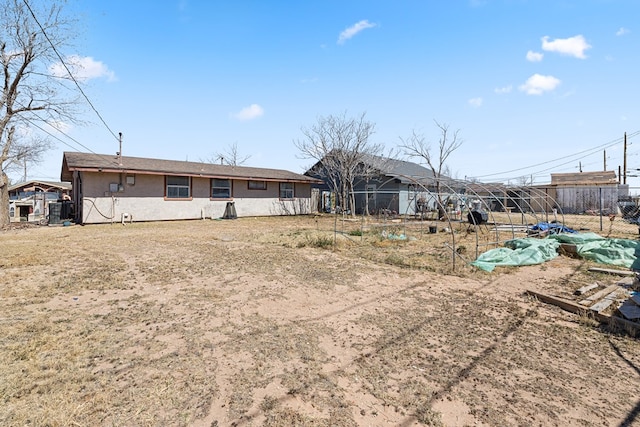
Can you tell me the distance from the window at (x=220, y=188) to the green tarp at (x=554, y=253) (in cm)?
1525

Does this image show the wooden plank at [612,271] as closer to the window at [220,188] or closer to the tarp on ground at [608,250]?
the tarp on ground at [608,250]

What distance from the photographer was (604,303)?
4.51 metres

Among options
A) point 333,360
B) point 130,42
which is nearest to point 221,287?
point 333,360

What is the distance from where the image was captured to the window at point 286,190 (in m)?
21.8

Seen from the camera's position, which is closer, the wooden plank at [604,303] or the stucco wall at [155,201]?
the wooden plank at [604,303]

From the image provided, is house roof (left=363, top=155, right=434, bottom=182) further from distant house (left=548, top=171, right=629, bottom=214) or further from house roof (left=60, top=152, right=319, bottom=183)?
distant house (left=548, top=171, right=629, bottom=214)

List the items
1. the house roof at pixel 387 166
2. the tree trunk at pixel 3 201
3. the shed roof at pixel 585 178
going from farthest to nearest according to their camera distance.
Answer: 1. the shed roof at pixel 585 178
2. the house roof at pixel 387 166
3. the tree trunk at pixel 3 201

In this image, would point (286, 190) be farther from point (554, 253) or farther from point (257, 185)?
point (554, 253)

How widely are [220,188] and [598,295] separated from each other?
17615mm

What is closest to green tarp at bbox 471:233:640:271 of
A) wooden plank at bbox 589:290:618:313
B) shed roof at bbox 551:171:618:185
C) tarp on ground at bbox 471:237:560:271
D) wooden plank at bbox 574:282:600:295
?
tarp on ground at bbox 471:237:560:271

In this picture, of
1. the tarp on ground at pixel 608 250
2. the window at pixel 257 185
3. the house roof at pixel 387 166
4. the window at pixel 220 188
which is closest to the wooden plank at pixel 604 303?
the tarp on ground at pixel 608 250

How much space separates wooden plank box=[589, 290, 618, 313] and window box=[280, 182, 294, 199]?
61.0ft

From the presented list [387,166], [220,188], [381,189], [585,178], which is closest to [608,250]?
[381,189]

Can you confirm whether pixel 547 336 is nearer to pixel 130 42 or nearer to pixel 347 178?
pixel 130 42
